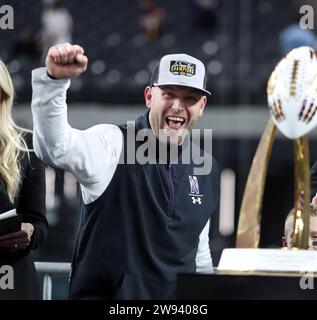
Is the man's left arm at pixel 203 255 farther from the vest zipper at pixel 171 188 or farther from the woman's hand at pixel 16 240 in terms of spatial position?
the woman's hand at pixel 16 240

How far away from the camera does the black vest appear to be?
1657 millimetres

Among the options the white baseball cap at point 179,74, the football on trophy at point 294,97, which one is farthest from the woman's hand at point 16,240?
the football on trophy at point 294,97

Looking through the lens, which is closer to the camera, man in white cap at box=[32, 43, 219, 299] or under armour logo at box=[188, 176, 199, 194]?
man in white cap at box=[32, 43, 219, 299]

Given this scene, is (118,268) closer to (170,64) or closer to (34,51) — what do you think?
(170,64)

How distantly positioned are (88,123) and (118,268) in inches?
189

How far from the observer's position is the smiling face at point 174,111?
174 centimetres

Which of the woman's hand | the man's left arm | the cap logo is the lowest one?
the man's left arm

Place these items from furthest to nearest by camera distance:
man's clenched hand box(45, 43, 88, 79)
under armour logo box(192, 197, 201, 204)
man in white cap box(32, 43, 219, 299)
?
under armour logo box(192, 197, 201, 204) < man in white cap box(32, 43, 219, 299) < man's clenched hand box(45, 43, 88, 79)

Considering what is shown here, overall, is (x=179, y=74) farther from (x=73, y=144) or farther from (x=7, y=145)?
(x=7, y=145)

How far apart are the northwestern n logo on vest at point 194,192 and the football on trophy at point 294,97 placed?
13.0 inches

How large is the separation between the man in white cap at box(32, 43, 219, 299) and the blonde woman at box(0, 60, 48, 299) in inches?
4.5

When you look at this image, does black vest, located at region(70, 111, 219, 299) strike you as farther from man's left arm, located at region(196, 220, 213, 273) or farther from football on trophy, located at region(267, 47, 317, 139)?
football on trophy, located at region(267, 47, 317, 139)

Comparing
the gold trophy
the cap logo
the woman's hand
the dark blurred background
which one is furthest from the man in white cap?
the dark blurred background
